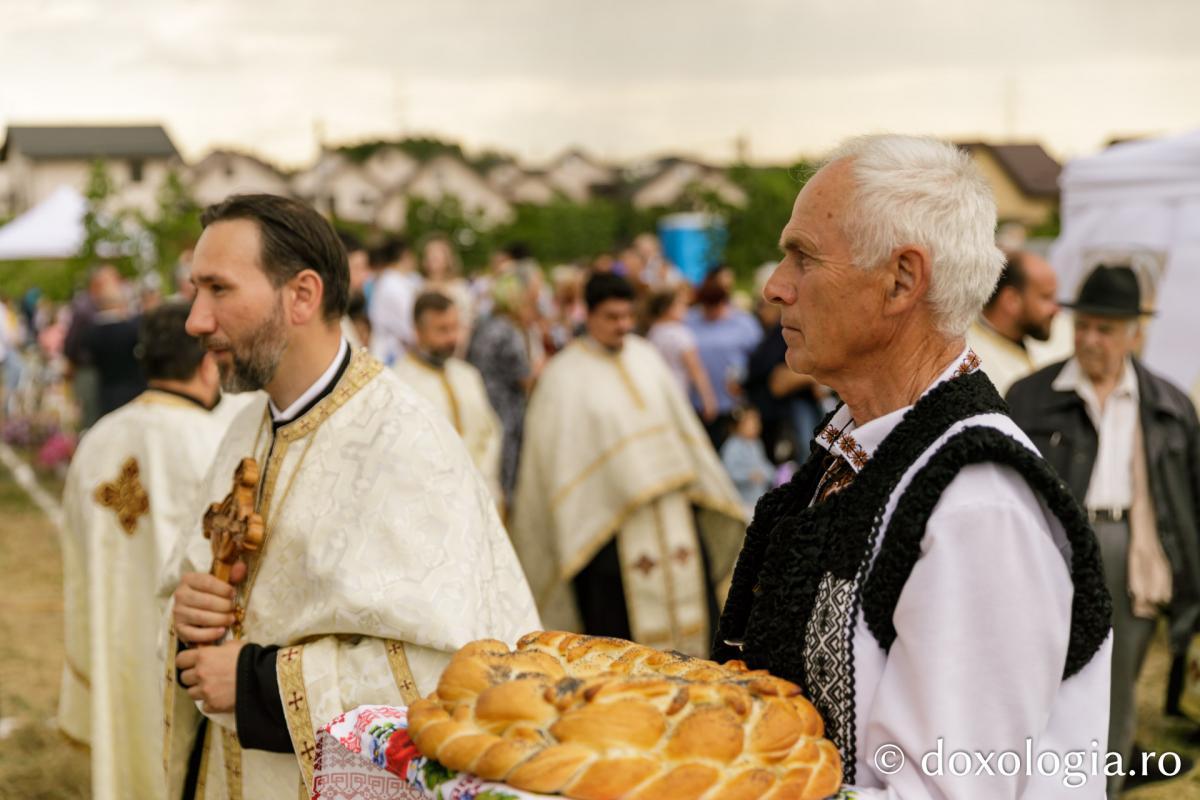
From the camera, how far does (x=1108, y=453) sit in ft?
18.2

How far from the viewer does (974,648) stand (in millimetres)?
1746

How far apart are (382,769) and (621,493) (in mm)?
5515

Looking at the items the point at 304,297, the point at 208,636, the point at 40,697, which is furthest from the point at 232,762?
the point at 40,697

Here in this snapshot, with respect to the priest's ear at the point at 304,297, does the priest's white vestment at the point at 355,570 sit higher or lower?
lower

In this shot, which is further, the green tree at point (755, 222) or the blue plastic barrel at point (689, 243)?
the green tree at point (755, 222)

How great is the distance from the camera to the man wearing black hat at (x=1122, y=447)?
5.47 m

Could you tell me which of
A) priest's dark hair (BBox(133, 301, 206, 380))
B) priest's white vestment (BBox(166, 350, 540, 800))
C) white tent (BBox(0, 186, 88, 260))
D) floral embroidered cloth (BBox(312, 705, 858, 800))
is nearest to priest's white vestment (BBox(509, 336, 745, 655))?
priest's dark hair (BBox(133, 301, 206, 380))

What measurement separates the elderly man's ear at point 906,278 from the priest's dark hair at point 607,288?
5423 millimetres

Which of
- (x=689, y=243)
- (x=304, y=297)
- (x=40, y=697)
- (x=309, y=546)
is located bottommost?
(x=40, y=697)

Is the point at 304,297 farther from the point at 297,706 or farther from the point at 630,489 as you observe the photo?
the point at 630,489

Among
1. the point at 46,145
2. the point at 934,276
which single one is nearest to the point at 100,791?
the point at 934,276

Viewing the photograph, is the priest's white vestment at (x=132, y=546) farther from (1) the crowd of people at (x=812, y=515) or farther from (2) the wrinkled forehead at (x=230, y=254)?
(2) the wrinkled forehead at (x=230, y=254)

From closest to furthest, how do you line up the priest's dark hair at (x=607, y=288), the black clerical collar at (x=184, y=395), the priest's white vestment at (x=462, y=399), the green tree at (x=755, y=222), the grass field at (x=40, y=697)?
the black clerical collar at (x=184, y=395) < the grass field at (x=40, y=697) < the priest's dark hair at (x=607, y=288) < the priest's white vestment at (x=462, y=399) < the green tree at (x=755, y=222)

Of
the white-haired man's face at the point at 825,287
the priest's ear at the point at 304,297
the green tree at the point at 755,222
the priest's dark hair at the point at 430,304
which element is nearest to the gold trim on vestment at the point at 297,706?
the priest's ear at the point at 304,297
